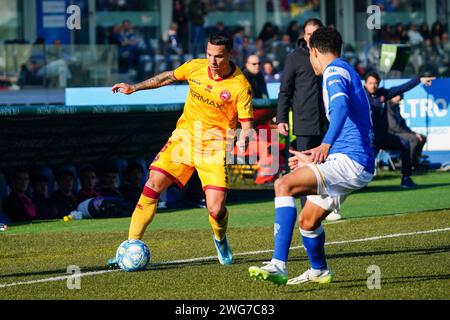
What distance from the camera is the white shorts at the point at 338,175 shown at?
339 inches

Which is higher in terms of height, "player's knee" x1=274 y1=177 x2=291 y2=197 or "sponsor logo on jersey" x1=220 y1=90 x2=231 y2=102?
"sponsor logo on jersey" x1=220 y1=90 x2=231 y2=102

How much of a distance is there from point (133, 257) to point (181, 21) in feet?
72.1

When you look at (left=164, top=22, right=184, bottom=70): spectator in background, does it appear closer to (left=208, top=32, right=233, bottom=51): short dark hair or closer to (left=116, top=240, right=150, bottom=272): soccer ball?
(left=208, top=32, right=233, bottom=51): short dark hair

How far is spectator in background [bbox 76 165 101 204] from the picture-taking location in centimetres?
1628

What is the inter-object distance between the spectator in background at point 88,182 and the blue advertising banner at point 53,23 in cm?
1481

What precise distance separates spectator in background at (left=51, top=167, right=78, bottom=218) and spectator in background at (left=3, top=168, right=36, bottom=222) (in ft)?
1.35

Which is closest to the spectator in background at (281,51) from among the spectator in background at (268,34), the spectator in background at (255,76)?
the spectator in background at (268,34)

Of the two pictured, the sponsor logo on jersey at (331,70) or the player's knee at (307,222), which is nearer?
the sponsor logo on jersey at (331,70)

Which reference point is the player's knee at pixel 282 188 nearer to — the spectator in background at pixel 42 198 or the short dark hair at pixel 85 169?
the spectator in background at pixel 42 198

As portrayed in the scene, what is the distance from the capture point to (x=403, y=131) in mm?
20281

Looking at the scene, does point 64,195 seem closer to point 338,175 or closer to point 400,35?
point 338,175

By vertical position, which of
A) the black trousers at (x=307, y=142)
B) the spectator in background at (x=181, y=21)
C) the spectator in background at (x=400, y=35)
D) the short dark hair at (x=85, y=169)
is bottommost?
the short dark hair at (x=85, y=169)

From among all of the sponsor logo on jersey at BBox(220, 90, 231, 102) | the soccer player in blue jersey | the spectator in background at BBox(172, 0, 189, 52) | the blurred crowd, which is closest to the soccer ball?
the sponsor logo on jersey at BBox(220, 90, 231, 102)

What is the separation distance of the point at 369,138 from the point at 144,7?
26.2m
